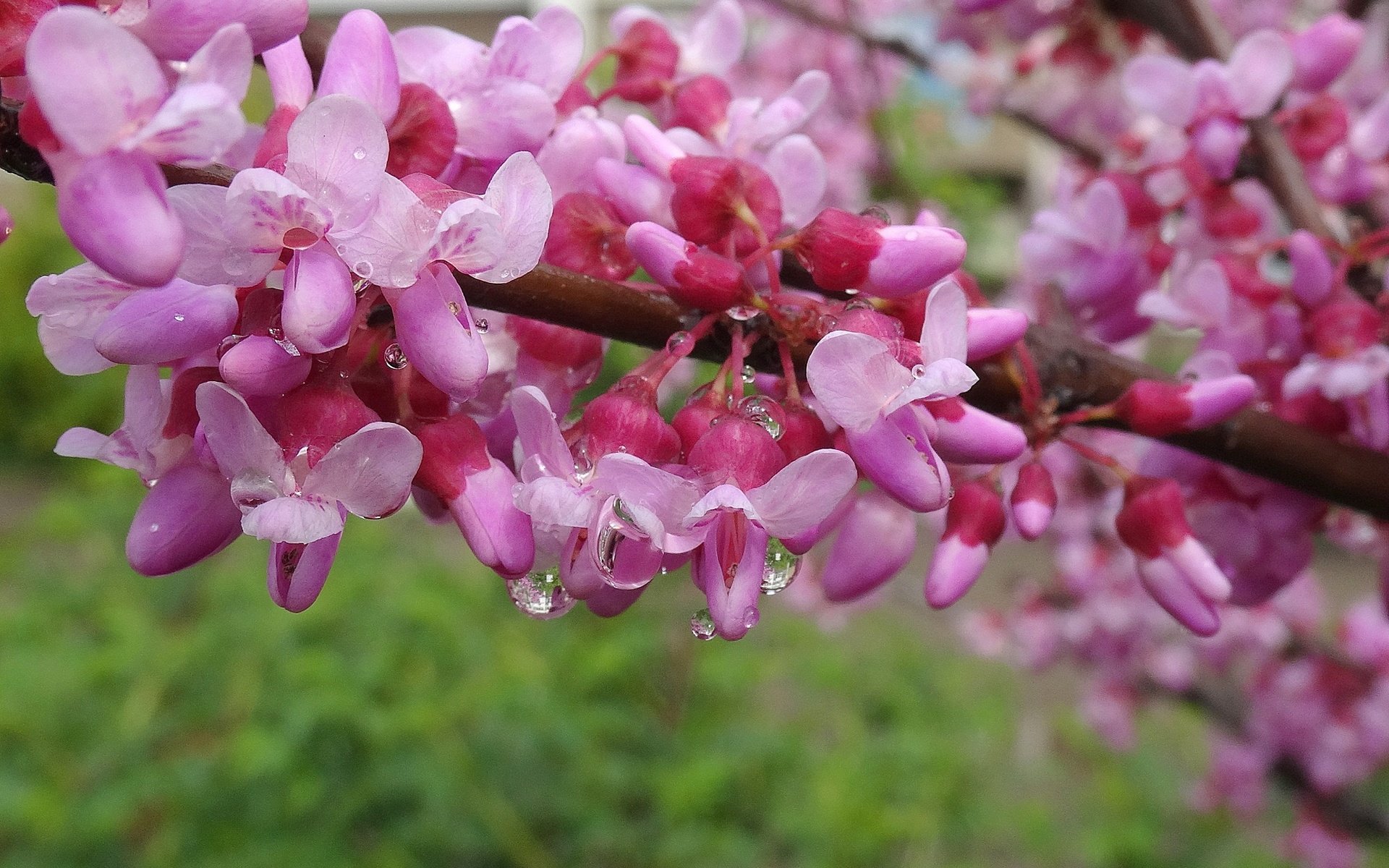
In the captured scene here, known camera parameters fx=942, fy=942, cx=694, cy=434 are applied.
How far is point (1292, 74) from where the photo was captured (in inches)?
31.7

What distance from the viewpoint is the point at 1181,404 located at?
564 mm

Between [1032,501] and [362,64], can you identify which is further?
[1032,501]

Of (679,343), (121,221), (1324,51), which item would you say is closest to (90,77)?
(121,221)

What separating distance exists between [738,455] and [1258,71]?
2.02 ft

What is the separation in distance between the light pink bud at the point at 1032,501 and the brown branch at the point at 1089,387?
44 mm

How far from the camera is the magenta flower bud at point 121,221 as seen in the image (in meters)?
0.34

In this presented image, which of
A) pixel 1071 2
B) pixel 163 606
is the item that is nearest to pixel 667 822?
pixel 163 606

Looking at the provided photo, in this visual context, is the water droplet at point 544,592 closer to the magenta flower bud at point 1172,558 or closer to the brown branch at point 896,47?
the magenta flower bud at point 1172,558

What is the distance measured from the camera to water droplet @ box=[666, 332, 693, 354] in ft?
1.56

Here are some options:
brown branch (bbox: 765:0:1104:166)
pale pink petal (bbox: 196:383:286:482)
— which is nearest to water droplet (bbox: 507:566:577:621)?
pale pink petal (bbox: 196:383:286:482)

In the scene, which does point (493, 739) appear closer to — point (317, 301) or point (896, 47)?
point (896, 47)

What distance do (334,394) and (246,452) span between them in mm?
44

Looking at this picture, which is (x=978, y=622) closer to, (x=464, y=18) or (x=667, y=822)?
(x=667, y=822)

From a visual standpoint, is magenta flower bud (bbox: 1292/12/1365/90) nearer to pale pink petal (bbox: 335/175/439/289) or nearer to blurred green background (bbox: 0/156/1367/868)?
pale pink petal (bbox: 335/175/439/289)
